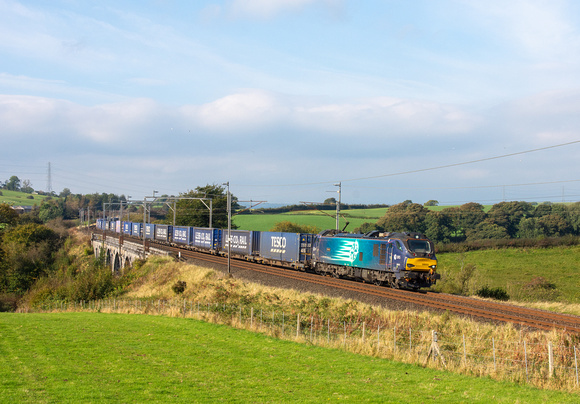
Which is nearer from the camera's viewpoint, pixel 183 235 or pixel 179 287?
pixel 179 287

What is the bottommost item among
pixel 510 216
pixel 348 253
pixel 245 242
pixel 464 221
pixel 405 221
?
pixel 245 242

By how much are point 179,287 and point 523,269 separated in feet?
146

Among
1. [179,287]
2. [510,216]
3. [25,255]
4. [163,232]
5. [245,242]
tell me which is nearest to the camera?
[179,287]

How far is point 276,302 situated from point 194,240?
42.8 meters

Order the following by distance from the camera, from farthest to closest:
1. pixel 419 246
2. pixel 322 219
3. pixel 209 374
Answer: pixel 322 219 < pixel 419 246 < pixel 209 374

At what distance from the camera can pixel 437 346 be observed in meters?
17.6

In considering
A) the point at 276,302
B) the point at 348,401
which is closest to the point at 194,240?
the point at 276,302

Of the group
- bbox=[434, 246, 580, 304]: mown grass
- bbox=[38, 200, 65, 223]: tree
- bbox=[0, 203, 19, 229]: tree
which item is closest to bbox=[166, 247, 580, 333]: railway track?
bbox=[434, 246, 580, 304]: mown grass

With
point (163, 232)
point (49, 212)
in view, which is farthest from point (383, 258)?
point (49, 212)

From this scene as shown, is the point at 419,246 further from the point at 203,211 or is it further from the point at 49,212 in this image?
the point at 49,212

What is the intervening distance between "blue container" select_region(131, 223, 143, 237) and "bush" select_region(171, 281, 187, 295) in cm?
5542

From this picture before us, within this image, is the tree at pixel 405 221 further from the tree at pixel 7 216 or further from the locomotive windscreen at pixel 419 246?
the tree at pixel 7 216

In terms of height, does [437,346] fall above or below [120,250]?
above

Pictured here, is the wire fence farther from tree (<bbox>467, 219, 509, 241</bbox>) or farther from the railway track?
tree (<bbox>467, 219, 509, 241</bbox>)
